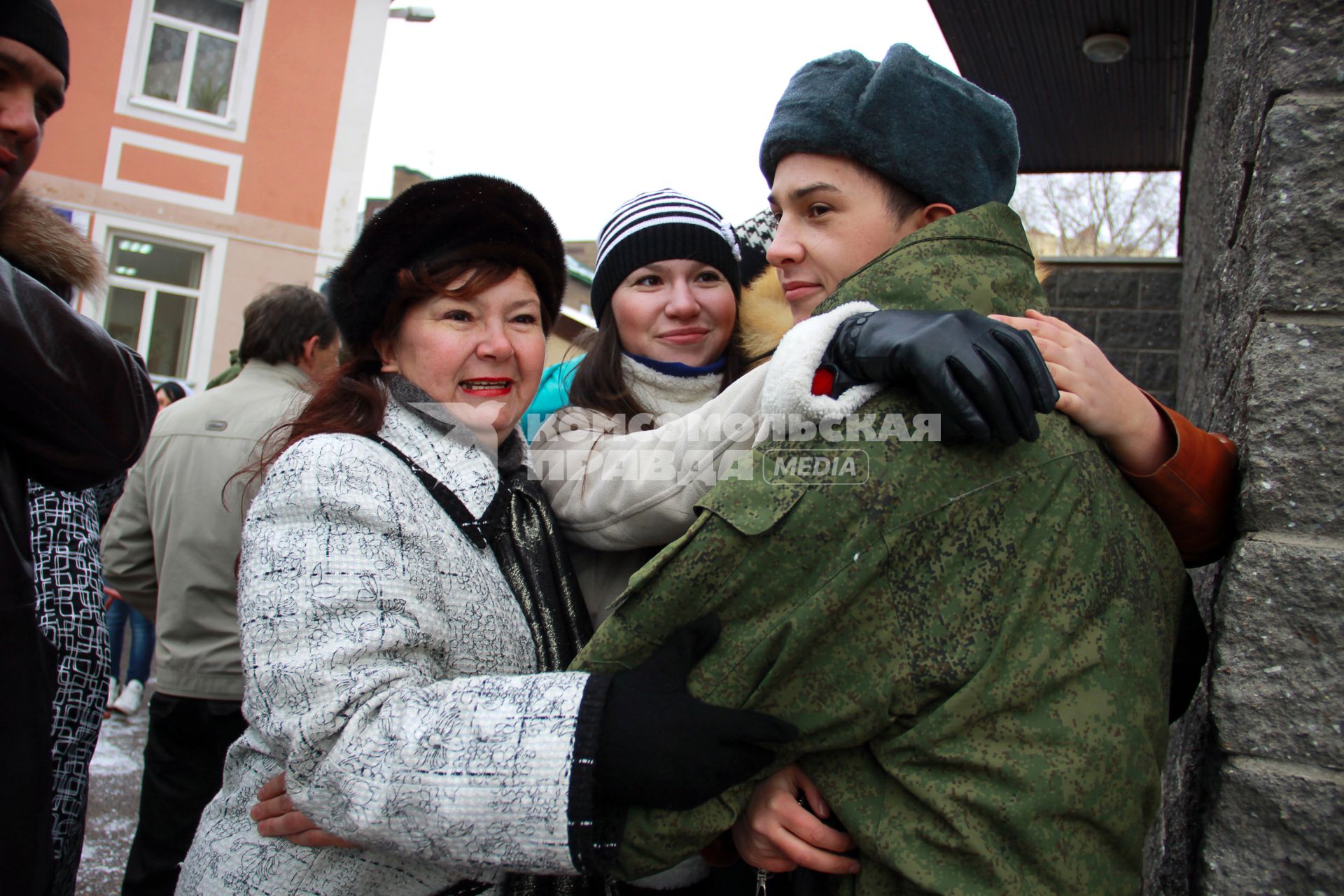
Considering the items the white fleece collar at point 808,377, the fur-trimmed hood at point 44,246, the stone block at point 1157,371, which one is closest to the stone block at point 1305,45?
the white fleece collar at point 808,377

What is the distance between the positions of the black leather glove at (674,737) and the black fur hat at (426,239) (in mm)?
908

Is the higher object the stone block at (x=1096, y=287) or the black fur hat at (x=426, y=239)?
the stone block at (x=1096, y=287)

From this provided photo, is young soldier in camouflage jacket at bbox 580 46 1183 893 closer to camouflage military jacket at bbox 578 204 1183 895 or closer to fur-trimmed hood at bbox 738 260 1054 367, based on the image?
camouflage military jacket at bbox 578 204 1183 895

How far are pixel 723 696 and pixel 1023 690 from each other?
14.3 inches

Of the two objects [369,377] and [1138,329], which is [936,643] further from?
[1138,329]

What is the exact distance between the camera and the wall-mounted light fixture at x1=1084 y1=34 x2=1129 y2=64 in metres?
4.12

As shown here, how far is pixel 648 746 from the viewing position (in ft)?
3.74

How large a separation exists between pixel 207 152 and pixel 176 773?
38.5 ft

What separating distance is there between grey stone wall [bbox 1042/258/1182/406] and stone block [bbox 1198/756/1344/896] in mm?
4414

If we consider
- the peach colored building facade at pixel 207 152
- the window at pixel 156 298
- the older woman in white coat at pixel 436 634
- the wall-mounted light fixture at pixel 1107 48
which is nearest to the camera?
the older woman in white coat at pixel 436 634

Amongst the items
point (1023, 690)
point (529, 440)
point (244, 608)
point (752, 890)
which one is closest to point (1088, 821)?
point (1023, 690)

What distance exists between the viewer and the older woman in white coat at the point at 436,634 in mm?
1161

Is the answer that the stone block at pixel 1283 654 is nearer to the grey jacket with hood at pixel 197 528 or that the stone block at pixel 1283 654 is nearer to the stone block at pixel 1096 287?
the grey jacket with hood at pixel 197 528

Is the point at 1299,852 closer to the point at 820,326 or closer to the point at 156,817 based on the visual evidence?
the point at 820,326
